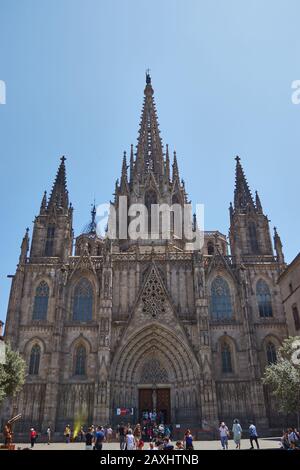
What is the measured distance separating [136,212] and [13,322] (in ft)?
59.1

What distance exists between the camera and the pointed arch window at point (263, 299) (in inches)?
1441

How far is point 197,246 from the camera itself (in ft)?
131

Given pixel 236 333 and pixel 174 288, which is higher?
pixel 174 288

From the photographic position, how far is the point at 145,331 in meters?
34.9

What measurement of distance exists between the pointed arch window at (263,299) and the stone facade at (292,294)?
1461mm

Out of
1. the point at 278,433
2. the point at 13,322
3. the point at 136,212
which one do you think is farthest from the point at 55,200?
the point at 278,433

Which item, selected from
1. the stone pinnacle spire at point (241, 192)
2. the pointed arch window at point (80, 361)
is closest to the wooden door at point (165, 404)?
the pointed arch window at point (80, 361)

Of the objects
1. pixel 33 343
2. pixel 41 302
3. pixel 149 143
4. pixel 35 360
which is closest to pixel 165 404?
pixel 35 360

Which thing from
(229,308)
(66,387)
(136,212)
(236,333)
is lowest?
(66,387)

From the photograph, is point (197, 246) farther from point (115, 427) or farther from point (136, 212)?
point (115, 427)

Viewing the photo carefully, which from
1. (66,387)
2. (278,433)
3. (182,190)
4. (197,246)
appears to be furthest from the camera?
(182,190)

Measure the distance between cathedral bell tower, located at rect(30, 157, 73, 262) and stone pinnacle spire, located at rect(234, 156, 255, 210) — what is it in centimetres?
1870

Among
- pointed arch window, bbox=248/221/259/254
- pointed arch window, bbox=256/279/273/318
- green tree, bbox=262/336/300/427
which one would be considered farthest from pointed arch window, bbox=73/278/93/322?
green tree, bbox=262/336/300/427

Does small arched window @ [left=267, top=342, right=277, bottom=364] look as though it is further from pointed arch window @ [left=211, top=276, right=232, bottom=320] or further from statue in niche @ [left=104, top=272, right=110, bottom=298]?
statue in niche @ [left=104, top=272, right=110, bottom=298]
